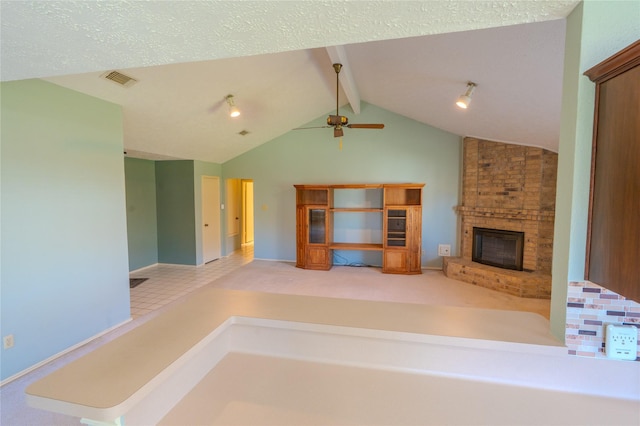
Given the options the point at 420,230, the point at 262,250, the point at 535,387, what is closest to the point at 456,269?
the point at 420,230

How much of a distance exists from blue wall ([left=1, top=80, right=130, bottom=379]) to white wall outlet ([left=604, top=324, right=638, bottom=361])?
375cm

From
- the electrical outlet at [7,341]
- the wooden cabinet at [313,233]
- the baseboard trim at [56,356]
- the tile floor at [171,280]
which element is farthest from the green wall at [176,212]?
the electrical outlet at [7,341]

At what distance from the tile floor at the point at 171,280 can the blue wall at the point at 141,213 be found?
11.5 inches

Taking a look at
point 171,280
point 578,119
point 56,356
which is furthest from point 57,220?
point 578,119

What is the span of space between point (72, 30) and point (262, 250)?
19.3ft

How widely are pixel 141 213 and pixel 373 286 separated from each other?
15.6 ft

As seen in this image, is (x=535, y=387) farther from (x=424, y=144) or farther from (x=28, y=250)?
(x=424, y=144)

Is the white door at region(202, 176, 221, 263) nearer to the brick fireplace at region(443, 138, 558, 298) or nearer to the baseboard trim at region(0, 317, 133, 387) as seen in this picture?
the baseboard trim at region(0, 317, 133, 387)

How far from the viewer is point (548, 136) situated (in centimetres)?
395

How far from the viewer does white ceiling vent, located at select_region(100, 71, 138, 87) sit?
2.82 metres

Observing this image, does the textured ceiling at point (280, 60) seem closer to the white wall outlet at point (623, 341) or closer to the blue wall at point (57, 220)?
the blue wall at point (57, 220)

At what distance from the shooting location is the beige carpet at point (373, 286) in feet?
13.7

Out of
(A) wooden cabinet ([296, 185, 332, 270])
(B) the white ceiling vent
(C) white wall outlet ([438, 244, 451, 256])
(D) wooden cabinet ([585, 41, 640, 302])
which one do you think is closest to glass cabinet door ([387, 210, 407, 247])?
(C) white wall outlet ([438, 244, 451, 256])

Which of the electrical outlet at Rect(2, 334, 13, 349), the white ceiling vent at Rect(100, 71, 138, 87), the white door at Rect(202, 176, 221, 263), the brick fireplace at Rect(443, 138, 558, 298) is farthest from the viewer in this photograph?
the white door at Rect(202, 176, 221, 263)
